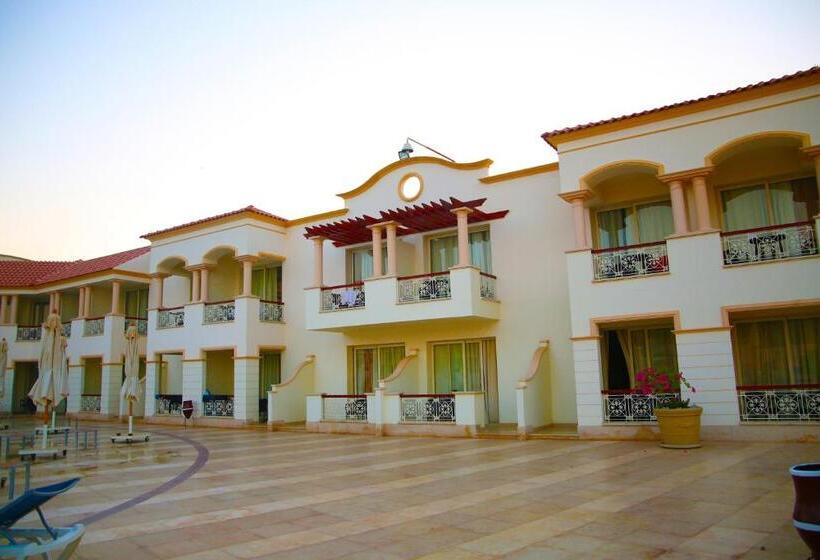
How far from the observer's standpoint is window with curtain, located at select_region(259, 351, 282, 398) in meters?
22.4

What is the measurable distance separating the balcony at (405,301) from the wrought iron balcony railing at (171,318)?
6.36m

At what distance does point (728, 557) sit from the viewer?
5.15m

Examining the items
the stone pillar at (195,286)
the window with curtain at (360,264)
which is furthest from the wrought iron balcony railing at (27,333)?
the window with curtain at (360,264)

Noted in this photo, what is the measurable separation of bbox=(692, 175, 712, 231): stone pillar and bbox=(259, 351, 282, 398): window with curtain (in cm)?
1469

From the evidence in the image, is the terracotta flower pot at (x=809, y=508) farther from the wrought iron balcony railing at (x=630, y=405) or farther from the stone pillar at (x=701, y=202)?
the stone pillar at (x=701, y=202)

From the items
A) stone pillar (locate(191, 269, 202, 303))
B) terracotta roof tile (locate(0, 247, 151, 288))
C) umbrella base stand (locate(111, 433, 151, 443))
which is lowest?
umbrella base stand (locate(111, 433, 151, 443))

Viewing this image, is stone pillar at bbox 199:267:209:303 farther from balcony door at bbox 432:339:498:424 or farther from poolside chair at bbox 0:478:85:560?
poolside chair at bbox 0:478:85:560

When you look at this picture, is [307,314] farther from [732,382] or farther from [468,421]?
[732,382]

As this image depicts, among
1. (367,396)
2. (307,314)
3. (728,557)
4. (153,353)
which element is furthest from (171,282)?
(728,557)

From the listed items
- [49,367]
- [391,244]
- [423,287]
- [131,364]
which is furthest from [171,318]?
[423,287]

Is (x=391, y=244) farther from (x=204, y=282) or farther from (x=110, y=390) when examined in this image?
(x=110, y=390)

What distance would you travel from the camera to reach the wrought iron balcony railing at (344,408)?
17.4 meters

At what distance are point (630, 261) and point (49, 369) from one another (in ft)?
45.2

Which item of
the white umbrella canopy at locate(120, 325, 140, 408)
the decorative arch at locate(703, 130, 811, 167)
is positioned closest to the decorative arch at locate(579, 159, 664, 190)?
the decorative arch at locate(703, 130, 811, 167)
